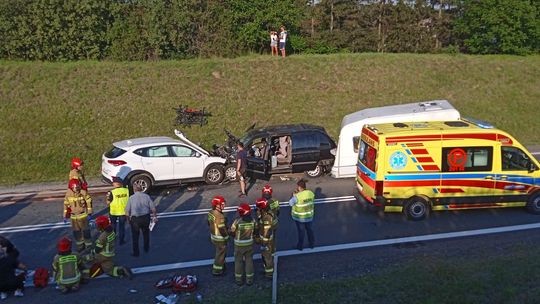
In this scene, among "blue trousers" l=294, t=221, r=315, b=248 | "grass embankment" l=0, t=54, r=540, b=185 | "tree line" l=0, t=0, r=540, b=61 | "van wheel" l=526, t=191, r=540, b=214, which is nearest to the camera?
"blue trousers" l=294, t=221, r=315, b=248

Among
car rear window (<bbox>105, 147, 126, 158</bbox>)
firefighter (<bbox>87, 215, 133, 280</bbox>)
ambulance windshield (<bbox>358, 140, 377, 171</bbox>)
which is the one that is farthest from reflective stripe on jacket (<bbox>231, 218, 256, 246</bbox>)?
car rear window (<bbox>105, 147, 126, 158</bbox>)

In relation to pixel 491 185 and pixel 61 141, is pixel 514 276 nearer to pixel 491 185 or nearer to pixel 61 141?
pixel 491 185

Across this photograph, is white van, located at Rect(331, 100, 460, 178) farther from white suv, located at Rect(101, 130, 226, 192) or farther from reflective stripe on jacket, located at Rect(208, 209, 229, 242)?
reflective stripe on jacket, located at Rect(208, 209, 229, 242)

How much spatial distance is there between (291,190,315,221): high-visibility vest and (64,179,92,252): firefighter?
14.4ft

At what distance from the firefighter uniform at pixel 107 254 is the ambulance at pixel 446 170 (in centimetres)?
604

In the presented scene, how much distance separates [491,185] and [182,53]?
699 inches

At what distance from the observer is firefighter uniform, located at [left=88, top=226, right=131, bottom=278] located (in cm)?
1012

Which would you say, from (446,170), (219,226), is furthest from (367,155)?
(219,226)

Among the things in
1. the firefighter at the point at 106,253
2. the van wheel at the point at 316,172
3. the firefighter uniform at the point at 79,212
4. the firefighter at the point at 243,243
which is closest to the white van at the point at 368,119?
the van wheel at the point at 316,172

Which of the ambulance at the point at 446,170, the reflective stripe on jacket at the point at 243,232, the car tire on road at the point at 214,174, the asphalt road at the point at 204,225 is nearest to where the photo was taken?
the reflective stripe on jacket at the point at 243,232

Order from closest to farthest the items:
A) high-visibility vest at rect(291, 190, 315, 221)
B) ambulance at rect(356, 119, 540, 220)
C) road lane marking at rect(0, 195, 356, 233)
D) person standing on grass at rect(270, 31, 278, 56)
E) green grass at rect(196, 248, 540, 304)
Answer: green grass at rect(196, 248, 540, 304), high-visibility vest at rect(291, 190, 315, 221), ambulance at rect(356, 119, 540, 220), road lane marking at rect(0, 195, 356, 233), person standing on grass at rect(270, 31, 278, 56)

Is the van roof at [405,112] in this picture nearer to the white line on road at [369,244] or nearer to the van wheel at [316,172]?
the van wheel at [316,172]

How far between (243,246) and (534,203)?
25.7ft

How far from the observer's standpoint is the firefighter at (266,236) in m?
10.0
